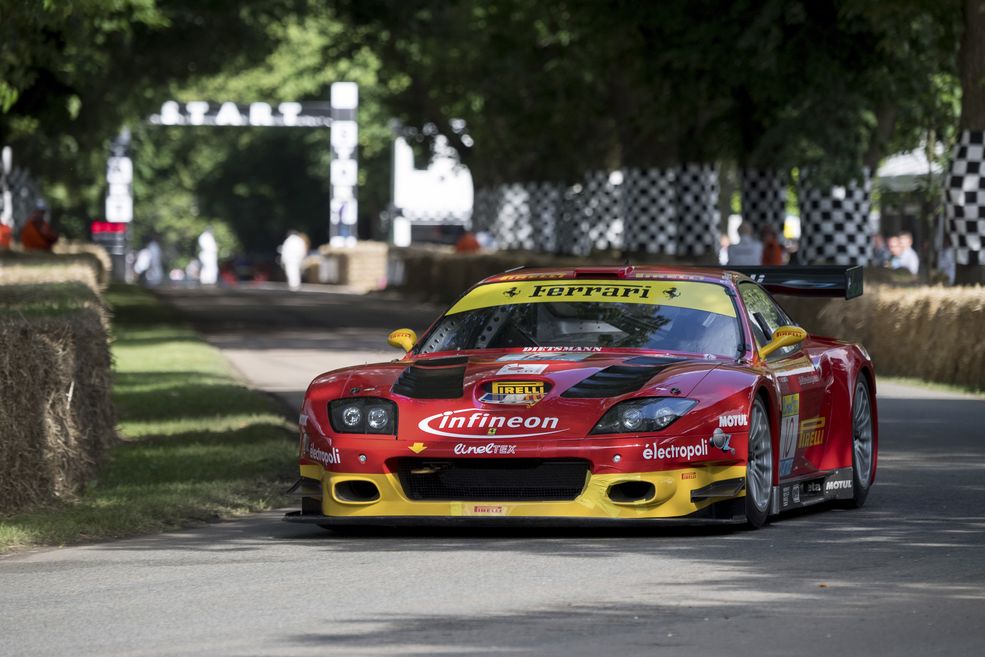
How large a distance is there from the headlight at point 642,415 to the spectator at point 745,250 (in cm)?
1903

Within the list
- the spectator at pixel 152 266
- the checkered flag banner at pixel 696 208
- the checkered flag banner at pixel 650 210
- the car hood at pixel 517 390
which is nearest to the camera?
the car hood at pixel 517 390

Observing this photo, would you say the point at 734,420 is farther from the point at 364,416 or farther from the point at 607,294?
the point at 364,416

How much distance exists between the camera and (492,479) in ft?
32.3

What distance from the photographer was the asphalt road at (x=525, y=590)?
23.7ft

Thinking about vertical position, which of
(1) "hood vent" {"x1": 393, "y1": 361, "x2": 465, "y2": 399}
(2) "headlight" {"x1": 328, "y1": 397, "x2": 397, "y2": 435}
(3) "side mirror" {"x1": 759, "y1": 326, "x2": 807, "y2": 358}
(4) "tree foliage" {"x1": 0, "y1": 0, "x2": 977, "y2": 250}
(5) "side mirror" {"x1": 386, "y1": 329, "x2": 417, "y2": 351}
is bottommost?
(2) "headlight" {"x1": 328, "y1": 397, "x2": 397, "y2": 435}

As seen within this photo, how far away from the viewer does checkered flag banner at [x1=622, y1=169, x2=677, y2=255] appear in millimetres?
40438

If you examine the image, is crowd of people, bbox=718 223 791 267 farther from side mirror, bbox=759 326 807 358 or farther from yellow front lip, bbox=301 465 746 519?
yellow front lip, bbox=301 465 746 519

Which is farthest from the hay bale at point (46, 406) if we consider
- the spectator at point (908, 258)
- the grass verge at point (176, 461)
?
the spectator at point (908, 258)

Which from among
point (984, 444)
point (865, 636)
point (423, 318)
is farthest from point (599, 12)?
point (865, 636)

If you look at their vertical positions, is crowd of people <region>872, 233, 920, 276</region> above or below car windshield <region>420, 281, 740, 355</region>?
below

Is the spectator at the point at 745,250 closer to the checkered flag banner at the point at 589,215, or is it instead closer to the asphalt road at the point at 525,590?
the asphalt road at the point at 525,590

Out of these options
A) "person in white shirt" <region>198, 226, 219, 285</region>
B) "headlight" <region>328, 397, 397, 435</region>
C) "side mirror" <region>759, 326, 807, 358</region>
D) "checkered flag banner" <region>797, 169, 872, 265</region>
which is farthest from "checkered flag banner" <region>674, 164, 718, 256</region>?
"person in white shirt" <region>198, 226, 219, 285</region>

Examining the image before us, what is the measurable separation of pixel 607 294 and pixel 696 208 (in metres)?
27.7

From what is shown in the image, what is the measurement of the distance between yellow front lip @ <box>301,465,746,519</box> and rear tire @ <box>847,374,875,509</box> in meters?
1.78
